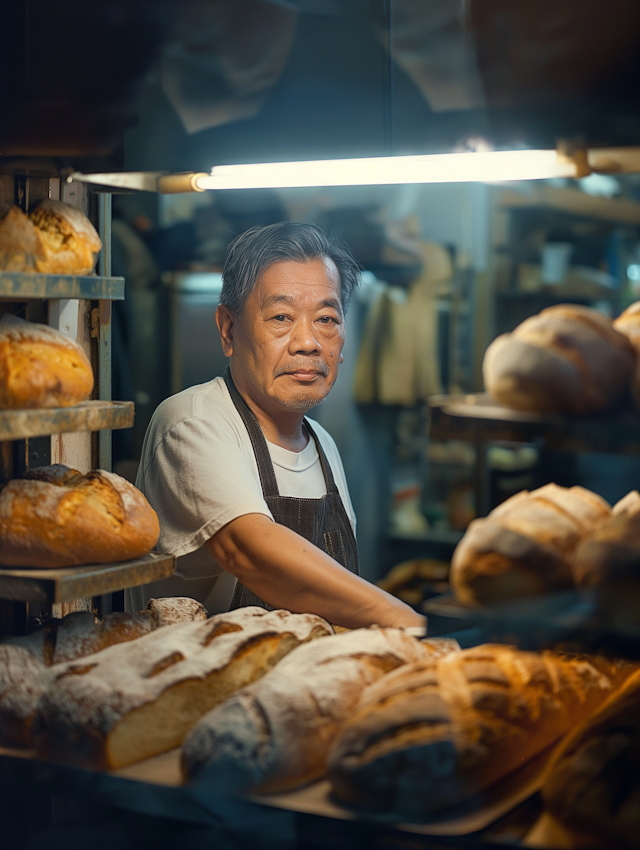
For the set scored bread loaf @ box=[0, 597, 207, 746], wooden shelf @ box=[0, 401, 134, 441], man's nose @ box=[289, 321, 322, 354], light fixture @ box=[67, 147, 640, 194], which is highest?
light fixture @ box=[67, 147, 640, 194]

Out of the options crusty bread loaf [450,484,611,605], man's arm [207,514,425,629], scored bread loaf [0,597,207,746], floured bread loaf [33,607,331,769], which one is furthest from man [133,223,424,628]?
crusty bread loaf [450,484,611,605]

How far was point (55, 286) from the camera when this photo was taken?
1273 millimetres

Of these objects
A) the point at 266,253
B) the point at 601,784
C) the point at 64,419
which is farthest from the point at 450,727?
the point at 266,253

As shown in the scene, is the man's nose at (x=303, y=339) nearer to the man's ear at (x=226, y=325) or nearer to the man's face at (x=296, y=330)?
the man's face at (x=296, y=330)

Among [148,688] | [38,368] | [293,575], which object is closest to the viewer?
[148,688]

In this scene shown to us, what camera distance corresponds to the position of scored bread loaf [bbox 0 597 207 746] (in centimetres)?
118

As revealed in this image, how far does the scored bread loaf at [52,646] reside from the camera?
1182 mm

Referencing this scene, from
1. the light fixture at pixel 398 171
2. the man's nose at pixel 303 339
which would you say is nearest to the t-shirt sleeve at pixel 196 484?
the man's nose at pixel 303 339

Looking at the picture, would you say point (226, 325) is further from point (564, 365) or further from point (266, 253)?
point (564, 365)

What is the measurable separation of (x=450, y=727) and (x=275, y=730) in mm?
214

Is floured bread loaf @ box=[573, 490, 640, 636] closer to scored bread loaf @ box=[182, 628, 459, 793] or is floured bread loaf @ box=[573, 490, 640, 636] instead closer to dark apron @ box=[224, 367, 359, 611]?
scored bread loaf @ box=[182, 628, 459, 793]

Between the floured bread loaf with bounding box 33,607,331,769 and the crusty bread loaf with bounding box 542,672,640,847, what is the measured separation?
47 centimetres

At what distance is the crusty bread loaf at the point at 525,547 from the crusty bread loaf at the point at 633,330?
170 millimetres

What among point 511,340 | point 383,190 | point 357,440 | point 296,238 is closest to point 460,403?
point 511,340
